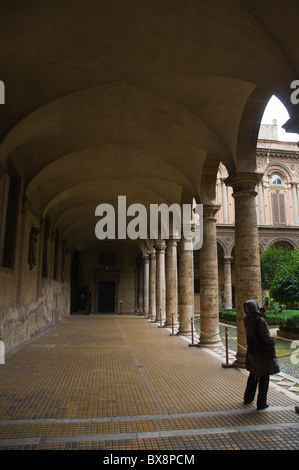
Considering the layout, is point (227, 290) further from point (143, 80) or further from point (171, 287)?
point (143, 80)

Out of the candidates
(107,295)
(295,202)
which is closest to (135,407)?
(295,202)

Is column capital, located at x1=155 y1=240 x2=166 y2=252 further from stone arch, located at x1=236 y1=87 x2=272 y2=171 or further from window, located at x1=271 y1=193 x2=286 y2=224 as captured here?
window, located at x1=271 y1=193 x2=286 y2=224

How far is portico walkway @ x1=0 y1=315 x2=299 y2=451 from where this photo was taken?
3.82 m

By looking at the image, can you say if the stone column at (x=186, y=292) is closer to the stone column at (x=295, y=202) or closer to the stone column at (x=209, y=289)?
the stone column at (x=209, y=289)

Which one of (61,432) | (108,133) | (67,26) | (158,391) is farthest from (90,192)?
(61,432)

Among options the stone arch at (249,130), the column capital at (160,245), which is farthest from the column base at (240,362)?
the column capital at (160,245)

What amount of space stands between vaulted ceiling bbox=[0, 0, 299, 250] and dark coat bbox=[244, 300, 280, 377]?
11.4 ft

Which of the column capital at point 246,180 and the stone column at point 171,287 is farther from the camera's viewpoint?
the stone column at point 171,287

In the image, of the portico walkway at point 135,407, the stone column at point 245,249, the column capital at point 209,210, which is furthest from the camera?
the column capital at point 209,210

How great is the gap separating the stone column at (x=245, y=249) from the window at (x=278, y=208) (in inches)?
868

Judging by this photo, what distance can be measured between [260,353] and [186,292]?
8.82 m

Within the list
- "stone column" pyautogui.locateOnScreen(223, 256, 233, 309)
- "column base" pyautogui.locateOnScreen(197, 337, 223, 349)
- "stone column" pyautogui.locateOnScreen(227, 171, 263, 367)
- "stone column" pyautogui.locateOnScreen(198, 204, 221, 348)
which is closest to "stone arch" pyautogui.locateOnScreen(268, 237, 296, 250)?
"stone column" pyautogui.locateOnScreen(223, 256, 233, 309)

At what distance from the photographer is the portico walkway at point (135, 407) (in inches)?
150

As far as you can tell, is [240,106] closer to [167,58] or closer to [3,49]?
[167,58]
